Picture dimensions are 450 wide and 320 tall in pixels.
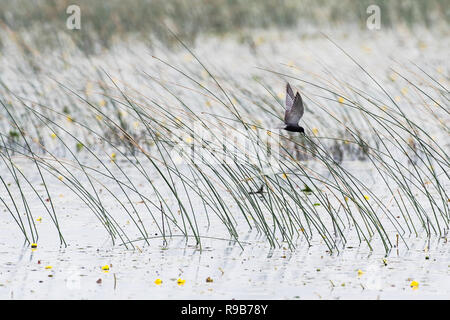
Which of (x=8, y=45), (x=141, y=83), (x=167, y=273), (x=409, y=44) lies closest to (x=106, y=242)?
(x=167, y=273)

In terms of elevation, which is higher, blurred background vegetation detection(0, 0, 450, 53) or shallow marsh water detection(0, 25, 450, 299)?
blurred background vegetation detection(0, 0, 450, 53)

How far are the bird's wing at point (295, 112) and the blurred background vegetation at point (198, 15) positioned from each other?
687cm

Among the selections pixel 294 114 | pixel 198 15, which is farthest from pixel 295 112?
pixel 198 15

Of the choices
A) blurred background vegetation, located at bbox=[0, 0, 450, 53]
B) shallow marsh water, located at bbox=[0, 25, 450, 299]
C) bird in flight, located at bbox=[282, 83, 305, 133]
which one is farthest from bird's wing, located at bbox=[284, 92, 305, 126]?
blurred background vegetation, located at bbox=[0, 0, 450, 53]

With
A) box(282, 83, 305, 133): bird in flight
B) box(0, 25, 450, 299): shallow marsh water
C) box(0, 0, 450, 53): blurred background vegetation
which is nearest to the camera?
box(0, 25, 450, 299): shallow marsh water

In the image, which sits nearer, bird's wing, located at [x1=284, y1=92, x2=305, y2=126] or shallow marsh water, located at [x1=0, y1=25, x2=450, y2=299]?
shallow marsh water, located at [x1=0, y1=25, x2=450, y2=299]

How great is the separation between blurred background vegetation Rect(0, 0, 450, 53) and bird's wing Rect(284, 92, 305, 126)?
687cm

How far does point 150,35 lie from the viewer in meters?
10.8

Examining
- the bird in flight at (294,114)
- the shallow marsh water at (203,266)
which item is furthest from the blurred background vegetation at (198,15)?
the bird in flight at (294,114)

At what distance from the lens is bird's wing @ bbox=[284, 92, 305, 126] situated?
11.6 ft

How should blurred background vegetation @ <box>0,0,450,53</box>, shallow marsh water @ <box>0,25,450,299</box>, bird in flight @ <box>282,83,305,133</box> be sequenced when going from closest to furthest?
shallow marsh water @ <box>0,25,450,299</box>
bird in flight @ <box>282,83,305,133</box>
blurred background vegetation @ <box>0,0,450,53</box>

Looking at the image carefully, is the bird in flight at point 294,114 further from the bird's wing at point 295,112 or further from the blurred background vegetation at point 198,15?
the blurred background vegetation at point 198,15

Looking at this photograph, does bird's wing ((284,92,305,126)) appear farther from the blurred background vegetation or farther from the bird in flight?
the blurred background vegetation

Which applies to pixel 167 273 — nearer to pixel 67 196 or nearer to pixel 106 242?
pixel 106 242
